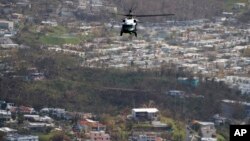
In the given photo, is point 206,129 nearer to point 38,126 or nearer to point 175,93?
point 175,93

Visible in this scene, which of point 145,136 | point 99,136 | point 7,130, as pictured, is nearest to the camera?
point 145,136

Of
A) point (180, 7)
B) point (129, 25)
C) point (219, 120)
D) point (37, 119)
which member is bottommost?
point (219, 120)

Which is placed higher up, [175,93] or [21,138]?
[175,93]

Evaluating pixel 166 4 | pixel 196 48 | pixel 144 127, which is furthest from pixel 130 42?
pixel 144 127

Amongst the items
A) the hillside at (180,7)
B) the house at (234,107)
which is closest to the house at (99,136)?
the house at (234,107)

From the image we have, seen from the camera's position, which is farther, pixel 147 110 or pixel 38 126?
pixel 147 110

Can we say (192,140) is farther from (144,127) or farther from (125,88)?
(125,88)

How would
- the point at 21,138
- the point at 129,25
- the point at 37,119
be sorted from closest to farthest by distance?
the point at 129,25 < the point at 21,138 < the point at 37,119

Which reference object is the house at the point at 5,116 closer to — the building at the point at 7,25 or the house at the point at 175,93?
the house at the point at 175,93

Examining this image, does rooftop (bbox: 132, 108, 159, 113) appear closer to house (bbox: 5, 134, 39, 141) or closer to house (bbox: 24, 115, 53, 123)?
house (bbox: 24, 115, 53, 123)

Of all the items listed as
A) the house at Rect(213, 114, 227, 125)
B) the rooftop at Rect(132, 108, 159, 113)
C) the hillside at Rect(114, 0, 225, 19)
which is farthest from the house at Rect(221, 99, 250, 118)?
the hillside at Rect(114, 0, 225, 19)

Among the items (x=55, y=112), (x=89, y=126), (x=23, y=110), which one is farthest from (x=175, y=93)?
(x=23, y=110)
